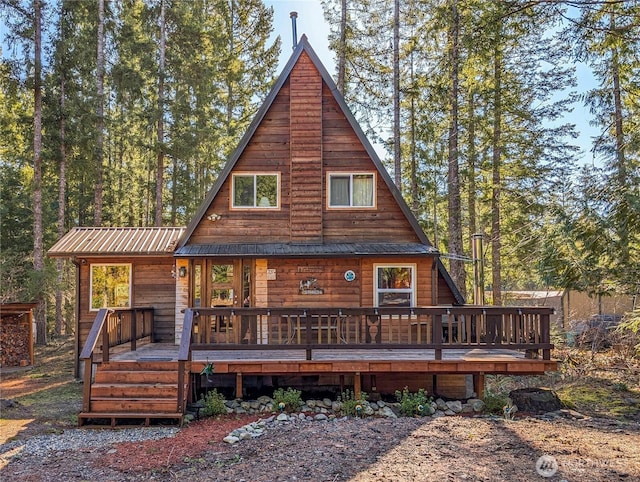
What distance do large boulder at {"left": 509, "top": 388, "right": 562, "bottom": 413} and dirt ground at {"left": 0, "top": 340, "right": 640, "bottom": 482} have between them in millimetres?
451

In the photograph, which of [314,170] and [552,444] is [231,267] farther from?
[552,444]

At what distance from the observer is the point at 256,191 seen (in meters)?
11.2

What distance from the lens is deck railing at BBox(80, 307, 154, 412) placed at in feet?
24.1

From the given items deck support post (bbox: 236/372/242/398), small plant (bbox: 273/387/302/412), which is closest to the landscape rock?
small plant (bbox: 273/387/302/412)

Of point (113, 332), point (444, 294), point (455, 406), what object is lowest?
point (455, 406)

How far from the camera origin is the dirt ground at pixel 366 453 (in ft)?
15.3

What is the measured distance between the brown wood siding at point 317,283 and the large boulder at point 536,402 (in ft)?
12.7

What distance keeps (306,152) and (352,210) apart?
176 centimetres

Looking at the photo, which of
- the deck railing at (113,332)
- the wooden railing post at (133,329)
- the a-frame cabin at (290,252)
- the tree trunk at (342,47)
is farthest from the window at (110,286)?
the tree trunk at (342,47)

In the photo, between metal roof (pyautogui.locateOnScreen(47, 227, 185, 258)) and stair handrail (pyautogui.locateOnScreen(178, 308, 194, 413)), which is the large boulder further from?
metal roof (pyautogui.locateOnScreen(47, 227, 185, 258))

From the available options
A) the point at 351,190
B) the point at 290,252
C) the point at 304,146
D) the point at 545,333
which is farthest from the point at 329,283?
the point at 545,333

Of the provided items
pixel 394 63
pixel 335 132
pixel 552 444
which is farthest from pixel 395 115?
pixel 552 444

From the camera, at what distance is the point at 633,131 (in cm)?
832

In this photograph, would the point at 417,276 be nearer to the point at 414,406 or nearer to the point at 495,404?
the point at 495,404
